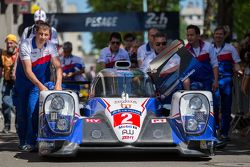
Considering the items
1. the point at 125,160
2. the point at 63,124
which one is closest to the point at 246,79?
the point at 125,160

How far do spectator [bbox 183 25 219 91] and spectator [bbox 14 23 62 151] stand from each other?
7.88 feet

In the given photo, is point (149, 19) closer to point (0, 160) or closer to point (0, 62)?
point (0, 62)

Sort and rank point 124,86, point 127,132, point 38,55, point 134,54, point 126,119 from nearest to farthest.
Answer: point 127,132 < point 126,119 < point 124,86 < point 38,55 < point 134,54

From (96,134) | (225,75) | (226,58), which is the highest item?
(226,58)

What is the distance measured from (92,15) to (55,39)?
1940 centimetres

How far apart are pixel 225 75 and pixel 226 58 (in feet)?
1.01

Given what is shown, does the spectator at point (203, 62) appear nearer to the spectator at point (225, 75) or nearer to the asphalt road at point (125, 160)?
the spectator at point (225, 75)

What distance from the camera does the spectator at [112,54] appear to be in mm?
15422

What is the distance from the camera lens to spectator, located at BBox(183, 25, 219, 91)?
13.2 m

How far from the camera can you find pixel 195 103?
35.6ft

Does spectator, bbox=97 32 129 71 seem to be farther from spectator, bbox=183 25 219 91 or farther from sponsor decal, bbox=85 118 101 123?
sponsor decal, bbox=85 118 101 123

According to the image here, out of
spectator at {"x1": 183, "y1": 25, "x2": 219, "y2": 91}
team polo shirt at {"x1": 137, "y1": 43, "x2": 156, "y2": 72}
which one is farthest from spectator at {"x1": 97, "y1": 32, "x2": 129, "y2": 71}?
spectator at {"x1": 183, "y1": 25, "x2": 219, "y2": 91}

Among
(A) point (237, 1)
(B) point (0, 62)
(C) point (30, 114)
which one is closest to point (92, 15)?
(A) point (237, 1)

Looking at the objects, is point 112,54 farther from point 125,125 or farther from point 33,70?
point 125,125
